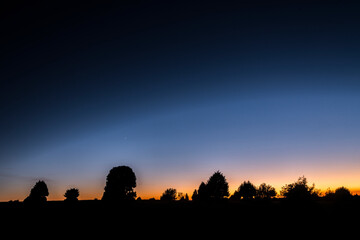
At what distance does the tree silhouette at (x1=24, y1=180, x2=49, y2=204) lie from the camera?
214 feet

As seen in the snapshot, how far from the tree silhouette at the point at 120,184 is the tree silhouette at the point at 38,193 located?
81.8 ft

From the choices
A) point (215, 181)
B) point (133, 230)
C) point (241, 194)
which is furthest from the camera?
point (241, 194)

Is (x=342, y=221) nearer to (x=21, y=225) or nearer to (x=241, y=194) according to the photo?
(x=21, y=225)

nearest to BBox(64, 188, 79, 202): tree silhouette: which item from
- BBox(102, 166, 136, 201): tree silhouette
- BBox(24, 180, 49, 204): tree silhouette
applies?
BBox(24, 180, 49, 204): tree silhouette

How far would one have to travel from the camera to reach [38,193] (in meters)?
67.2

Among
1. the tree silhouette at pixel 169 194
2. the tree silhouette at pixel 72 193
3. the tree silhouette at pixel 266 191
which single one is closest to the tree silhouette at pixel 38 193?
the tree silhouette at pixel 72 193

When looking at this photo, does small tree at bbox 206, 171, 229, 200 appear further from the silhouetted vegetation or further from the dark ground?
the dark ground

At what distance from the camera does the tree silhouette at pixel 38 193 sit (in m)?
65.2

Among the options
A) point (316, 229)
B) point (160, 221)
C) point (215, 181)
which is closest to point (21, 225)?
point (160, 221)

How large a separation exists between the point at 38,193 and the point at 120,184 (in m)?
31.1

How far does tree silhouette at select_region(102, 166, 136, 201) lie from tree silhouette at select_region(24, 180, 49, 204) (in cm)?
2492

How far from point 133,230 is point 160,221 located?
18.4 feet

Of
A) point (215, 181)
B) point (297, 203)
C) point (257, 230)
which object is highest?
point (215, 181)

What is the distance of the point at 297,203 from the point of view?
23.8 metres
